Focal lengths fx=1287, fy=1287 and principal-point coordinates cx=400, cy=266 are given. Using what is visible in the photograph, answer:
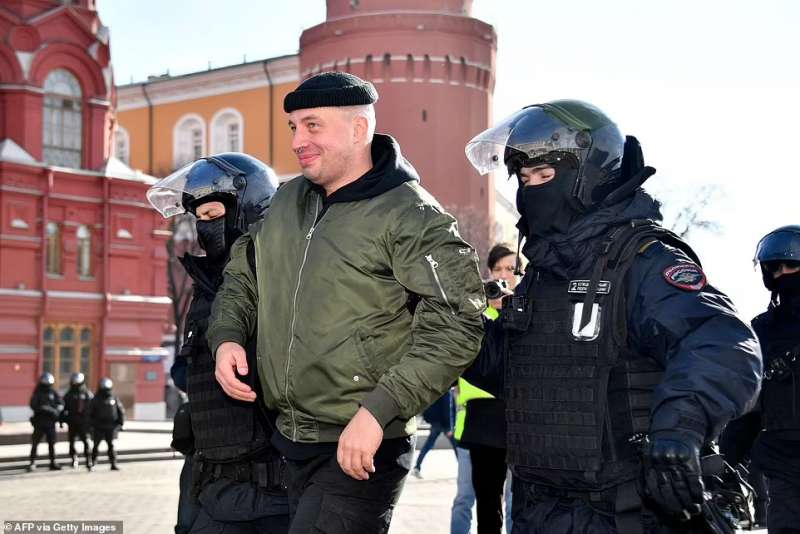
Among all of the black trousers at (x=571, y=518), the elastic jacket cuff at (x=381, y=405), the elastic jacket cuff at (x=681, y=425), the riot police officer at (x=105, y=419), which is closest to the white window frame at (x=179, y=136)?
the riot police officer at (x=105, y=419)

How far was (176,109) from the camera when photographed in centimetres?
7194

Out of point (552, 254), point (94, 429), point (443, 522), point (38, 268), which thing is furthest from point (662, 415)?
point (38, 268)

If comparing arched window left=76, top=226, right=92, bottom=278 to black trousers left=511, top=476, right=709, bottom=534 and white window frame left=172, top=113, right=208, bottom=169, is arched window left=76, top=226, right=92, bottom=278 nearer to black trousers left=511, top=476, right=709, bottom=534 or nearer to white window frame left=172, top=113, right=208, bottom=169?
white window frame left=172, top=113, right=208, bottom=169

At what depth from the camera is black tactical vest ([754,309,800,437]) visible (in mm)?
7062

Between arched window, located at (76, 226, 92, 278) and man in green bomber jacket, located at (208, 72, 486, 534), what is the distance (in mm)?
37910

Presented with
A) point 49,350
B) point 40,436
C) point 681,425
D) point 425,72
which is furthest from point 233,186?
point 425,72

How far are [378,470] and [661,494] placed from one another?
1.01 m

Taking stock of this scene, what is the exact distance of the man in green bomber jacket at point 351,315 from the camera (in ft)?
13.3

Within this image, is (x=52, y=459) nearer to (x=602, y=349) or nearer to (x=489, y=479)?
(x=489, y=479)

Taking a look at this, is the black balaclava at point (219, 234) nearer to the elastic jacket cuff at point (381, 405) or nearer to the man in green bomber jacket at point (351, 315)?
the man in green bomber jacket at point (351, 315)

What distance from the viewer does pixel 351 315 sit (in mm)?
4195

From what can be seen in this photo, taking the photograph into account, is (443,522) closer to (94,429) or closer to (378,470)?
(378,470)

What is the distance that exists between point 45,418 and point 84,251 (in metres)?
20.1

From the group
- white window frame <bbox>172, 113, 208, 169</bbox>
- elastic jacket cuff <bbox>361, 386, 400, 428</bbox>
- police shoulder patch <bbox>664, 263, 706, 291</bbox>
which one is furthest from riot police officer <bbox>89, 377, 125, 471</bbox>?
white window frame <bbox>172, 113, 208, 169</bbox>
